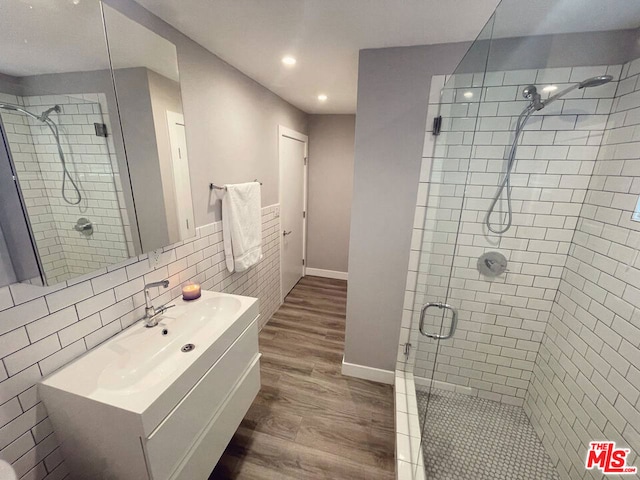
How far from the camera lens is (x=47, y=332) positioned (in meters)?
0.95

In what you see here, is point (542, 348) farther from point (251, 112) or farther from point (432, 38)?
point (251, 112)

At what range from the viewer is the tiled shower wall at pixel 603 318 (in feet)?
3.79

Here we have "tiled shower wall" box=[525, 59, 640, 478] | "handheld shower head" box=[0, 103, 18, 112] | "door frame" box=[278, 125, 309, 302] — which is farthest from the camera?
"door frame" box=[278, 125, 309, 302]

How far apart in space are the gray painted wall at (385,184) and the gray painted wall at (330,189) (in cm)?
189

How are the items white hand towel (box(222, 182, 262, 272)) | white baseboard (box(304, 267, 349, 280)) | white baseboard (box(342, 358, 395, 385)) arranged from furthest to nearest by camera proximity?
white baseboard (box(304, 267, 349, 280)) < white baseboard (box(342, 358, 395, 385)) < white hand towel (box(222, 182, 262, 272))

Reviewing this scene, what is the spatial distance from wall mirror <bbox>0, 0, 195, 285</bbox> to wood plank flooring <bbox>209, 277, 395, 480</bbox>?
4.56 ft

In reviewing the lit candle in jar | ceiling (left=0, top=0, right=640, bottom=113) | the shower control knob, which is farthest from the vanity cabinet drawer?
ceiling (left=0, top=0, right=640, bottom=113)

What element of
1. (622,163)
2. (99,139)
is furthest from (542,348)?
(99,139)

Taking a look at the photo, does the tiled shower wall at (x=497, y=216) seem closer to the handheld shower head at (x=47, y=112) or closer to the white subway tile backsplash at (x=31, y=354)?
the handheld shower head at (x=47, y=112)

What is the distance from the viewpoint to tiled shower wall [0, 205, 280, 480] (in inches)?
33.6

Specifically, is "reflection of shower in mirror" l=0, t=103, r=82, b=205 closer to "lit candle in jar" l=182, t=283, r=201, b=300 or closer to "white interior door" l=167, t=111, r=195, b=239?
"white interior door" l=167, t=111, r=195, b=239

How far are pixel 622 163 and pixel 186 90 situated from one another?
7.74 feet

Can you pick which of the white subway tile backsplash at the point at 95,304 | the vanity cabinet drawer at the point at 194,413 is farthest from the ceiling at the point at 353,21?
the vanity cabinet drawer at the point at 194,413

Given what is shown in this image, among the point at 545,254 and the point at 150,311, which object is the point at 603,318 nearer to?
the point at 545,254
